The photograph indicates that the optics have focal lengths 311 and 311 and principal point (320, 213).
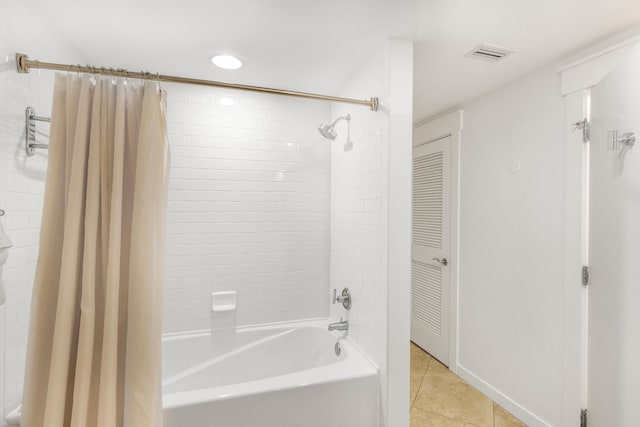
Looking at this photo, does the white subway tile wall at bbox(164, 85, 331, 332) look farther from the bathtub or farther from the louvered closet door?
the louvered closet door

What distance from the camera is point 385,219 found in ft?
5.53

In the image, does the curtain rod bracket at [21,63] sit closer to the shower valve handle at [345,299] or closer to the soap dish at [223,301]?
the soap dish at [223,301]

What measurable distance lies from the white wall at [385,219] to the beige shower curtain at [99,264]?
3.58 feet

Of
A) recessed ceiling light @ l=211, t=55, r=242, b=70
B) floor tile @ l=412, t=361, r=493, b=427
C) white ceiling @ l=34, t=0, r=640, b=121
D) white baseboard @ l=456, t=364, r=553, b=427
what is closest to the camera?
white ceiling @ l=34, t=0, r=640, b=121

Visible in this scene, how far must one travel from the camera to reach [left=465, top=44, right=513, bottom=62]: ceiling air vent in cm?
173

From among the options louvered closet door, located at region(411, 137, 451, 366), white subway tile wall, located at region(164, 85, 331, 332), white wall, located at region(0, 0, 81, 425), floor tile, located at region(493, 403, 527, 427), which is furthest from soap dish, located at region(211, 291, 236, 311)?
floor tile, located at region(493, 403, 527, 427)

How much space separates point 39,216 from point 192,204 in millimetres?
890

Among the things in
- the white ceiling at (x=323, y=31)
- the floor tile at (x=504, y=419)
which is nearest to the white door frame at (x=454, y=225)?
the floor tile at (x=504, y=419)

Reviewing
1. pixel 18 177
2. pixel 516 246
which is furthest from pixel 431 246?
pixel 18 177

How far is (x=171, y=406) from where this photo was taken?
4.53 ft

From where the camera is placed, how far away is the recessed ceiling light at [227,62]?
73.9 inches

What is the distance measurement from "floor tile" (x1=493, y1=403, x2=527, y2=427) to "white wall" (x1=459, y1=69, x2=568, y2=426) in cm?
5

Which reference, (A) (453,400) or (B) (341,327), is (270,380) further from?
(A) (453,400)

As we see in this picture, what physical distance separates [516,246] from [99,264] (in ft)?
8.02
